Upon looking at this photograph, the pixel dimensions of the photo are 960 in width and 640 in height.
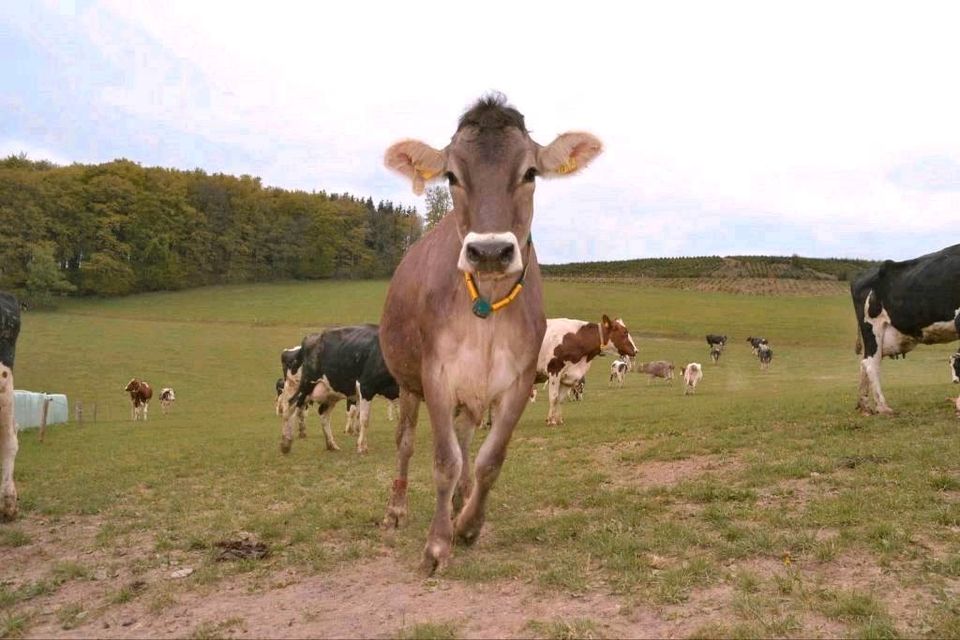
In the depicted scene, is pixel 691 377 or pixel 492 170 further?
pixel 691 377

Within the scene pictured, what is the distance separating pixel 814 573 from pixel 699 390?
27.0 meters

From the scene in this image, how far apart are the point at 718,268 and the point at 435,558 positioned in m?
92.7

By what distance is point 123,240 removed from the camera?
7550 centimetres

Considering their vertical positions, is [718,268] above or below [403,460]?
above

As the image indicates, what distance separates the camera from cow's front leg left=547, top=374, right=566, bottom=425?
1661 cm

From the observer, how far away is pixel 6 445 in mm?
7328

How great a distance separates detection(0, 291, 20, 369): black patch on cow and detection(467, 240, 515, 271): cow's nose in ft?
17.9

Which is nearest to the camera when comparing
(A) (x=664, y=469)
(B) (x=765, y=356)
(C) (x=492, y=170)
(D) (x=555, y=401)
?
(C) (x=492, y=170)

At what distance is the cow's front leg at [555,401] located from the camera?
54.5 ft

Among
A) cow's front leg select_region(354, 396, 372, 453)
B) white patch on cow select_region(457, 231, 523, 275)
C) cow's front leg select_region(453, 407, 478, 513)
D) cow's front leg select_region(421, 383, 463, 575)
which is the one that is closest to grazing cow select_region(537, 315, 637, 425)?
cow's front leg select_region(354, 396, 372, 453)

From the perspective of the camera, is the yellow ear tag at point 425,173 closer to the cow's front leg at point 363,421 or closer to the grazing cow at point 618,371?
the cow's front leg at point 363,421

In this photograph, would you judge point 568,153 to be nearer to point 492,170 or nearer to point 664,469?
point 492,170

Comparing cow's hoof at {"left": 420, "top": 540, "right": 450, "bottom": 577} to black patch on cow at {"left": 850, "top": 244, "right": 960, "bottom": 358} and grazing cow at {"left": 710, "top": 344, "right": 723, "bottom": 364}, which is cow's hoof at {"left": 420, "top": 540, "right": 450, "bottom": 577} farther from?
grazing cow at {"left": 710, "top": 344, "right": 723, "bottom": 364}

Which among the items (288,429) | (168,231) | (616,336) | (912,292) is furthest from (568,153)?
(168,231)
